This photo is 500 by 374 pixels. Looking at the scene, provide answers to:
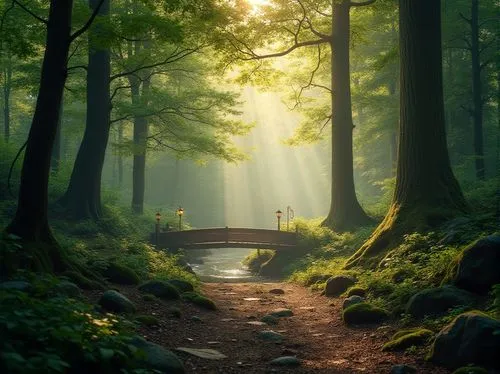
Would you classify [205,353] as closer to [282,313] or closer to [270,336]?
[270,336]

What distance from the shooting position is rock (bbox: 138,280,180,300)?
906 cm

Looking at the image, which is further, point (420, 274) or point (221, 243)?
point (221, 243)

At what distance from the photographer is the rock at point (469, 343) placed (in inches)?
189

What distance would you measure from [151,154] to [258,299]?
3291 cm

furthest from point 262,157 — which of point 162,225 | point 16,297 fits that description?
point 16,297

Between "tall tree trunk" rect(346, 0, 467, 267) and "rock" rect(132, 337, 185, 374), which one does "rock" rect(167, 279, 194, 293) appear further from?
"rock" rect(132, 337, 185, 374)

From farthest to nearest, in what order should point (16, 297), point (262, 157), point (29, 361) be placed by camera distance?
1. point (262, 157)
2. point (16, 297)
3. point (29, 361)

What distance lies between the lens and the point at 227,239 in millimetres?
21406

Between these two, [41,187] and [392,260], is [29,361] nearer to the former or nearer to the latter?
[41,187]

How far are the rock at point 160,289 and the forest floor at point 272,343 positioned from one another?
0.19 m

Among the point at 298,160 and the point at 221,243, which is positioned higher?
the point at 298,160

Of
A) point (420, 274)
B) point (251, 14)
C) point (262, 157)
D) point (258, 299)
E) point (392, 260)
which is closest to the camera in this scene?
point (420, 274)

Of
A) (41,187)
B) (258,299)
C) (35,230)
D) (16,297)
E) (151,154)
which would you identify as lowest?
(258,299)

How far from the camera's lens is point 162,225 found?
26.8 metres
